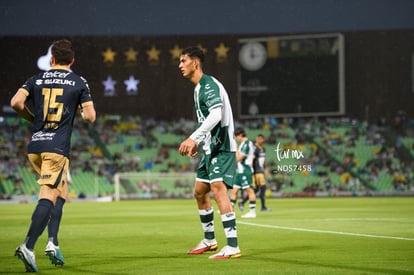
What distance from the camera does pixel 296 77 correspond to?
47.9 metres

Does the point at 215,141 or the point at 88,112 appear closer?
the point at 88,112

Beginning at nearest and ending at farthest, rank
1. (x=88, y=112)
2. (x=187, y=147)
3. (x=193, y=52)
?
(x=88, y=112) < (x=187, y=147) < (x=193, y=52)

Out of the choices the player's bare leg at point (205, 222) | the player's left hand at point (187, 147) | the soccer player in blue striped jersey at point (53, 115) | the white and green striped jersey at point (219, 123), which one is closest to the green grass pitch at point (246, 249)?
the player's bare leg at point (205, 222)

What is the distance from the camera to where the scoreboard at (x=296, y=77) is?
156 ft

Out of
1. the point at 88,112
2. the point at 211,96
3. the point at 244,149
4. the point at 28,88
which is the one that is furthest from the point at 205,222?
the point at 244,149

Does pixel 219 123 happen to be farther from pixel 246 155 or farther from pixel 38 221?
pixel 246 155

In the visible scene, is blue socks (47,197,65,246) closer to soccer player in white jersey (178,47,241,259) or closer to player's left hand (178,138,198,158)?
player's left hand (178,138,198,158)

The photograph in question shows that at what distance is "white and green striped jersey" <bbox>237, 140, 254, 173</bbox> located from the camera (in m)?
21.8

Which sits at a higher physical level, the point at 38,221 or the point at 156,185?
the point at 38,221

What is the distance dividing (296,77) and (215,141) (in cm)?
3892

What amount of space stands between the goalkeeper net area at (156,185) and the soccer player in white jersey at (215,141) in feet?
117

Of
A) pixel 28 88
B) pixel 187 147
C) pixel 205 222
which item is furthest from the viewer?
pixel 205 222

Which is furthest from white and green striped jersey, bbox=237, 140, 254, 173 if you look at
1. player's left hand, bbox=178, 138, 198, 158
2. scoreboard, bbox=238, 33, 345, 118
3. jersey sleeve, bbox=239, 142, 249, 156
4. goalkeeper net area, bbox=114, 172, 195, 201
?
scoreboard, bbox=238, 33, 345, 118

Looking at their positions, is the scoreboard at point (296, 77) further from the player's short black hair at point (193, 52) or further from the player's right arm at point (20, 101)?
the player's right arm at point (20, 101)
